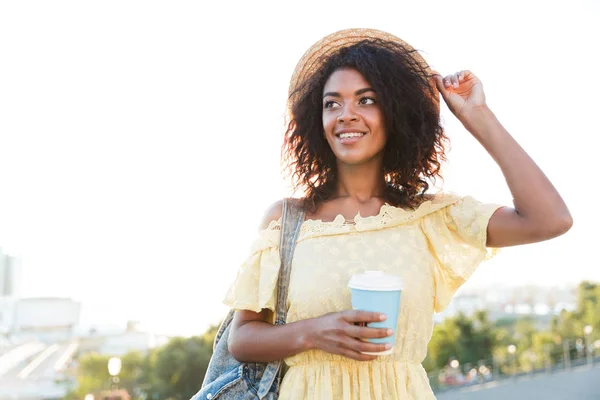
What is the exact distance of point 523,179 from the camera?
152cm

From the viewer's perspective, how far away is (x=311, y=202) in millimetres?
1814

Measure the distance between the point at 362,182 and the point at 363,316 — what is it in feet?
2.06

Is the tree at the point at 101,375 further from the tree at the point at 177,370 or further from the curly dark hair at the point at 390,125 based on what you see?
the curly dark hair at the point at 390,125

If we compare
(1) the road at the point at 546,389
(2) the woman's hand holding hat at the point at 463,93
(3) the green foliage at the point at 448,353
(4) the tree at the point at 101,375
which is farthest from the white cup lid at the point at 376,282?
(4) the tree at the point at 101,375

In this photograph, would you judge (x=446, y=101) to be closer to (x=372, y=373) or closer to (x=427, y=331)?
(x=427, y=331)

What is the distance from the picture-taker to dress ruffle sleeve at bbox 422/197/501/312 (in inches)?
64.1

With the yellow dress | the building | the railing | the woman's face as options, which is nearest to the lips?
the woman's face

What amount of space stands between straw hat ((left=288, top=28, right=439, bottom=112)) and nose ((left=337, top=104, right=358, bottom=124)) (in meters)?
0.29

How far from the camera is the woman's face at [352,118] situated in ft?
5.50

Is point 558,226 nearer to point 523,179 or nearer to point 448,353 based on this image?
point 523,179

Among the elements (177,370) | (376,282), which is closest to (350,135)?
(376,282)

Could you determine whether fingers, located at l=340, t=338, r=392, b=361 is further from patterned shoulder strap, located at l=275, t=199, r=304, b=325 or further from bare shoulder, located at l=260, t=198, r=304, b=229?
bare shoulder, located at l=260, t=198, r=304, b=229

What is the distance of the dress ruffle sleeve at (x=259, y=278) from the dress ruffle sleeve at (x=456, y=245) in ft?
1.51

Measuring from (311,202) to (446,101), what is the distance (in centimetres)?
51
